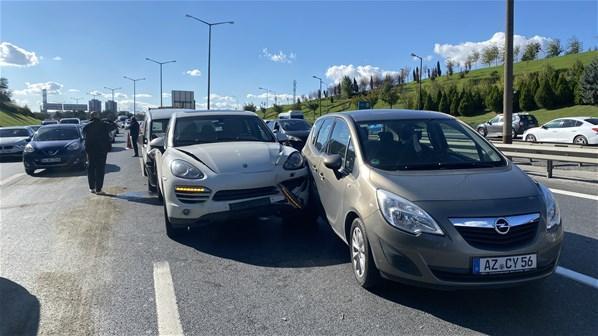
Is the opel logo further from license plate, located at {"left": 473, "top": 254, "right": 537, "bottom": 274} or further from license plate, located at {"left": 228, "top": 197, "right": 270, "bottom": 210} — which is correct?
license plate, located at {"left": 228, "top": 197, "right": 270, "bottom": 210}

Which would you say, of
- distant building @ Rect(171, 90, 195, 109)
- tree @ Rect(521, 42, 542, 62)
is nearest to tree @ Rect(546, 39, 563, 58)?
tree @ Rect(521, 42, 542, 62)

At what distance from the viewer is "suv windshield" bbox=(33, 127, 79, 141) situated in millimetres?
15742

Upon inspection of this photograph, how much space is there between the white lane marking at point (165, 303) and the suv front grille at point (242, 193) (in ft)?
3.19

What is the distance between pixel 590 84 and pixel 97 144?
49.7 m

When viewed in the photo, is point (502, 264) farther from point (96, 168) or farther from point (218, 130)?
point (96, 168)

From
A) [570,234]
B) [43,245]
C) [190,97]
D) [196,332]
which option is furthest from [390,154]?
[190,97]

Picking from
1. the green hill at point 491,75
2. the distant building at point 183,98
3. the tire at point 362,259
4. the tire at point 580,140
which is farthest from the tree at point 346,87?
the tire at point 362,259

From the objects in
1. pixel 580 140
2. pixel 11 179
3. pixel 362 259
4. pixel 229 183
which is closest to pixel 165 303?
pixel 362 259

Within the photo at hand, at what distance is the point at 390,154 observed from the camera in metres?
4.75

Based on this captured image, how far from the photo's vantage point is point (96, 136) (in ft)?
32.5

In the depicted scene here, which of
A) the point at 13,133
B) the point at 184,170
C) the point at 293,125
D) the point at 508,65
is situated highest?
the point at 508,65

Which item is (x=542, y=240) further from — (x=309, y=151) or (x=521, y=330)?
(x=309, y=151)

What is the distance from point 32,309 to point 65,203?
18.0ft

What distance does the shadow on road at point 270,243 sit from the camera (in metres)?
5.25
